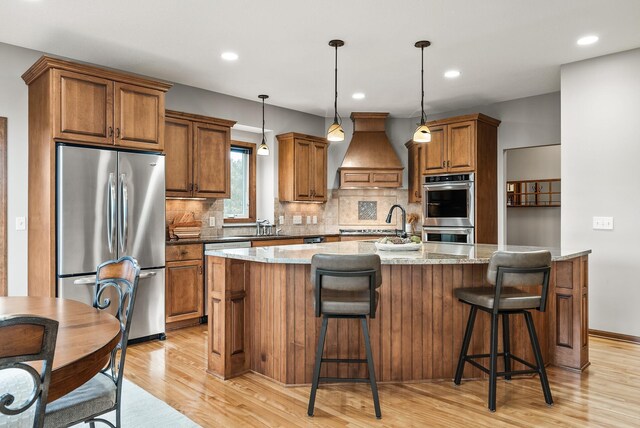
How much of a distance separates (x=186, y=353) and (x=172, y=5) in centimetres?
274

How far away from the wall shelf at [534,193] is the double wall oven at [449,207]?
2660 millimetres

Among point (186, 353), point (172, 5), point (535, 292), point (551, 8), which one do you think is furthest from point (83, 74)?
point (535, 292)

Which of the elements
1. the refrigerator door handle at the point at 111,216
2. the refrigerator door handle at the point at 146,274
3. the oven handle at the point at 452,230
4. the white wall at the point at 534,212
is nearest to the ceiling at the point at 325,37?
the refrigerator door handle at the point at 111,216

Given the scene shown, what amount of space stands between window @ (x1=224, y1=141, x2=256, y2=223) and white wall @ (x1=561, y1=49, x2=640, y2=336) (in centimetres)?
388

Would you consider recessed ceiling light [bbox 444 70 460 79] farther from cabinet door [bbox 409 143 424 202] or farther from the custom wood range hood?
the custom wood range hood

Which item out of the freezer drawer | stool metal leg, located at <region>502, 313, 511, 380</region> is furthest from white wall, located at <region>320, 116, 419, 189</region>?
stool metal leg, located at <region>502, 313, 511, 380</region>

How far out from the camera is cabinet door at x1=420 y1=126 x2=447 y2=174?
5.80 metres

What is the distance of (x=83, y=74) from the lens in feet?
Result: 12.0

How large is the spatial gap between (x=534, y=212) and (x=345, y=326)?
600 centimetres

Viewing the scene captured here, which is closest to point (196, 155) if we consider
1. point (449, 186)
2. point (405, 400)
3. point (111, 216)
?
point (111, 216)

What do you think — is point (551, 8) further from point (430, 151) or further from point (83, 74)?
point (83, 74)

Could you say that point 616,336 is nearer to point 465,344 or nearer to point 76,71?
point 465,344

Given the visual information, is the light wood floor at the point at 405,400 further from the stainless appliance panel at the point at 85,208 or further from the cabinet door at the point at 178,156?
the cabinet door at the point at 178,156

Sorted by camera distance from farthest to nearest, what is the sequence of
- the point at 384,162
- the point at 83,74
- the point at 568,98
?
1. the point at 384,162
2. the point at 568,98
3. the point at 83,74
